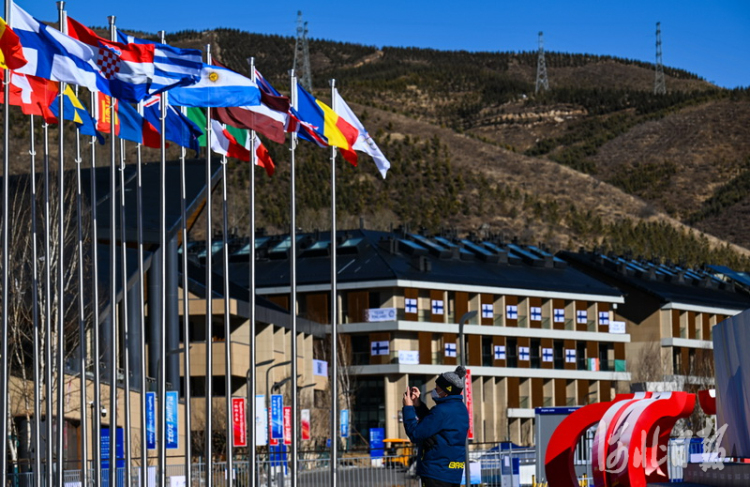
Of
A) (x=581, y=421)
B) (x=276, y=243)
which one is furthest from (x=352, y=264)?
(x=581, y=421)

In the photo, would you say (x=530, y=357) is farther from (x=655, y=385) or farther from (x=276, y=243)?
(x=655, y=385)

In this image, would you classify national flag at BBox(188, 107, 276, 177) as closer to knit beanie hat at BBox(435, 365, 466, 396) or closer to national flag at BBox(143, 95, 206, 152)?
national flag at BBox(143, 95, 206, 152)

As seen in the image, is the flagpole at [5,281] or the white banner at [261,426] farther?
the white banner at [261,426]

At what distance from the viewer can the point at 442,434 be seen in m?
15.4

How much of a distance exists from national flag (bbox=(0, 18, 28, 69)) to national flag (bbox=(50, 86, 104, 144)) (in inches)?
107

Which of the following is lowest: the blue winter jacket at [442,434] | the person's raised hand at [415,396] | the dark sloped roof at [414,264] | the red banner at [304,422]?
the red banner at [304,422]

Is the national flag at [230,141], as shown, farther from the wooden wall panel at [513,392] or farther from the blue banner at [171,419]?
the wooden wall panel at [513,392]

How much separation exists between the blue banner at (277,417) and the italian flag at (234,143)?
783 inches

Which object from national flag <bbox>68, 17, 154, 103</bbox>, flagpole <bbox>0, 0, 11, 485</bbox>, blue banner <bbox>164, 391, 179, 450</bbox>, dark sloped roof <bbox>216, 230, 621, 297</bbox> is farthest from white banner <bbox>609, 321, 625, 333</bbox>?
national flag <bbox>68, 17, 154, 103</bbox>

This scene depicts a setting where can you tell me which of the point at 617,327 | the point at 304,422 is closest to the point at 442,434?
the point at 304,422

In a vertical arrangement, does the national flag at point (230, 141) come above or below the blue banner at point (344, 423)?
above

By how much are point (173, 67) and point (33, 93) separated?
2.62m

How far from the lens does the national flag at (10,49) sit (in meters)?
22.2

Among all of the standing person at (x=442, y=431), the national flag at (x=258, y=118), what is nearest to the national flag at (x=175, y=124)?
the national flag at (x=258, y=118)
